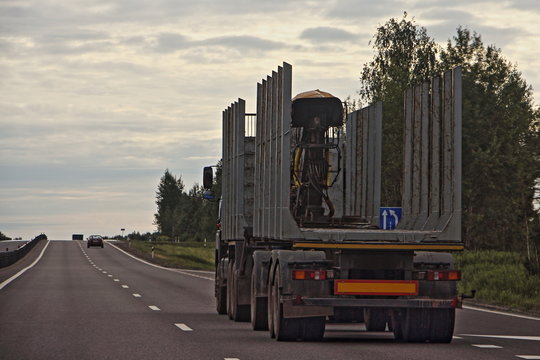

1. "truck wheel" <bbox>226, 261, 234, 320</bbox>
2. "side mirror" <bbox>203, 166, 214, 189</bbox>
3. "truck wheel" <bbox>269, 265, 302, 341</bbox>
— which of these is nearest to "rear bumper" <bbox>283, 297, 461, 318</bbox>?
"truck wheel" <bbox>269, 265, 302, 341</bbox>

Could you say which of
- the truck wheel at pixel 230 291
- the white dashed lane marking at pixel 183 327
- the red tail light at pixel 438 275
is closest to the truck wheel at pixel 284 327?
the red tail light at pixel 438 275

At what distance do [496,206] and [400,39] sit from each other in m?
13.7

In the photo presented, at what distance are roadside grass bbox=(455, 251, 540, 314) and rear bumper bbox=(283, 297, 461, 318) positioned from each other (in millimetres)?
8262

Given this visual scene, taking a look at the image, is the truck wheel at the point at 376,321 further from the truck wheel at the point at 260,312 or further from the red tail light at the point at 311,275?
the red tail light at the point at 311,275

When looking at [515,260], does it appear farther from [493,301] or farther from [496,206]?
[496,206]

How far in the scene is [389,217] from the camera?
16906 mm

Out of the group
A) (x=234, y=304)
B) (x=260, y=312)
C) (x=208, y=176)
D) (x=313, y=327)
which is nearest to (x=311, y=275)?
(x=313, y=327)

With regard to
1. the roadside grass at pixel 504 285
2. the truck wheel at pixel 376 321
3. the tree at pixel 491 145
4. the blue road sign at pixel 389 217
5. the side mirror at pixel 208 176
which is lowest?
the truck wheel at pixel 376 321

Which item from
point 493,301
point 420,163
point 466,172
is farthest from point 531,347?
point 466,172

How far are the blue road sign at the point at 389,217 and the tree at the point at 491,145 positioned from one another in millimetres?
48138

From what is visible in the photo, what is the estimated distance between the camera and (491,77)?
7056cm

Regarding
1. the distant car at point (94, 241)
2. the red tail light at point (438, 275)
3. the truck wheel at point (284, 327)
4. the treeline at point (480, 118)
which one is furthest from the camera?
the distant car at point (94, 241)

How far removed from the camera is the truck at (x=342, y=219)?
43.6 feet

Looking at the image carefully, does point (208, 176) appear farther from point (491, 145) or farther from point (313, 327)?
point (491, 145)
